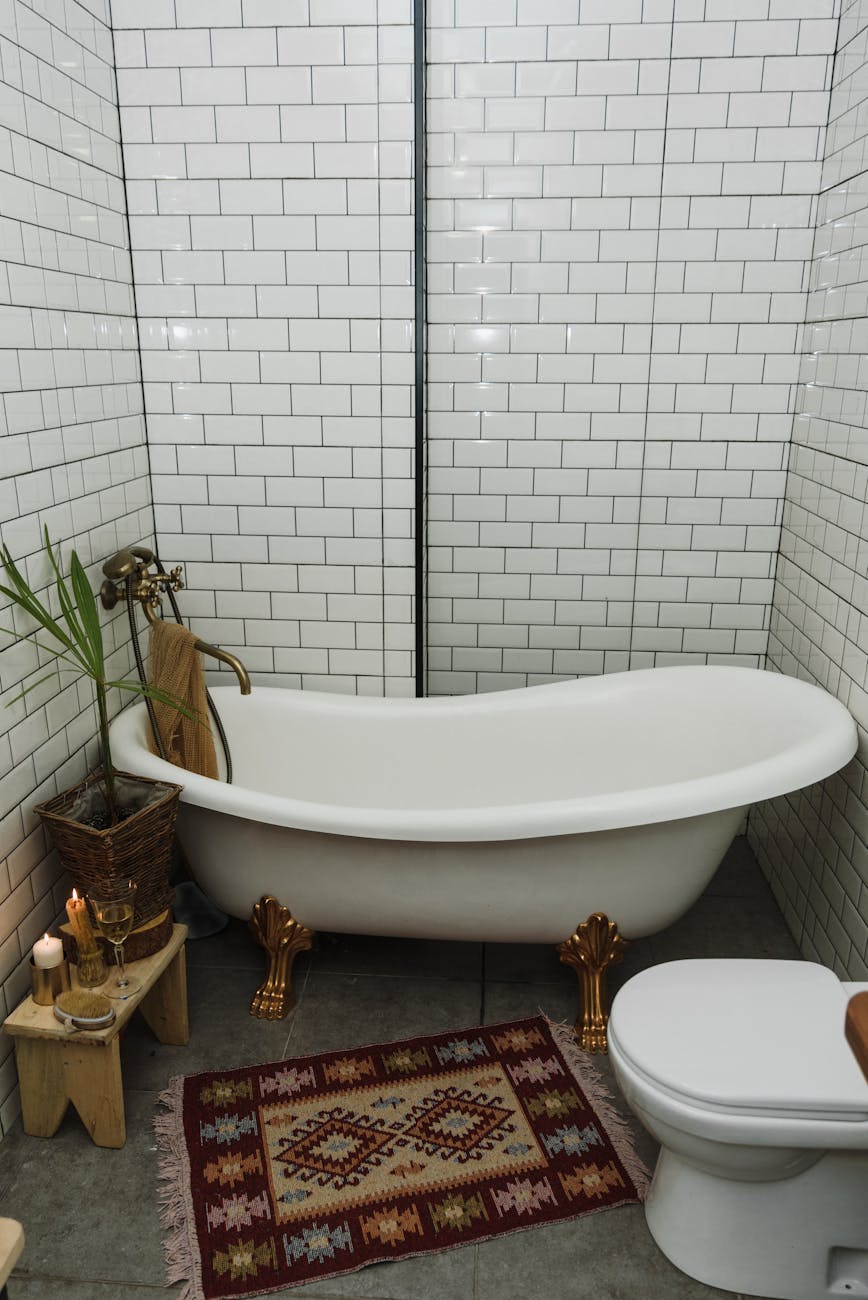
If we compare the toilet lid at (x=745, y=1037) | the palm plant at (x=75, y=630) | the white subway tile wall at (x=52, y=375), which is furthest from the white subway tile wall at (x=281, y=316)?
the toilet lid at (x=745, y=1037)

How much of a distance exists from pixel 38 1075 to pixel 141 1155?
273mm

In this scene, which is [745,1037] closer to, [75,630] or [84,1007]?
[84,1007]

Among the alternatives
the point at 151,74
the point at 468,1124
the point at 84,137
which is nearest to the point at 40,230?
the point at 84,137

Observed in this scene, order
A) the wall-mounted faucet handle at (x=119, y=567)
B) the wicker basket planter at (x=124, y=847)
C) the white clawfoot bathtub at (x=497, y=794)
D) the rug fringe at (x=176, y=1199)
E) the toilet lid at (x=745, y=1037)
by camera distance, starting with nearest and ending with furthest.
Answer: the toilet lid at (x=745, y=1037), the rug fringe at (x=176, y=1199), the wicker basket planter at (x=124, y=847), the white clawfoot bathtub at (x=497, y=794), the wall-mounted faucet handle at (x=119, y=567)

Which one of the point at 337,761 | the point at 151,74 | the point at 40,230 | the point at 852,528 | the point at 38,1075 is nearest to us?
the point at 38,1075

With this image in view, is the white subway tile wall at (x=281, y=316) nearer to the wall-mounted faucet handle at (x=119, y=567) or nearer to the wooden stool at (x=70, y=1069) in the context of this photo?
the wall-mounted faucet handle at (x=119, y=567)

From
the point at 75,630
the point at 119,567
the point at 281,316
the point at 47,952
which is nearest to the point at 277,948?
the point at 47,952

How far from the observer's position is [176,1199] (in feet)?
6.34

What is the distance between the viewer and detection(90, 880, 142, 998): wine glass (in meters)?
2.05

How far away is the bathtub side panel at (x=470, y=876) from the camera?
2256 mm

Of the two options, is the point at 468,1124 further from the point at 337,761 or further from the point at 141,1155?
the point at 337,761

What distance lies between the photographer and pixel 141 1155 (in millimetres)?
2055

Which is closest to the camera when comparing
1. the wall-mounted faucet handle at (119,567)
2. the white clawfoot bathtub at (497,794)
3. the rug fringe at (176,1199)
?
the rug fringe at (176,1199)

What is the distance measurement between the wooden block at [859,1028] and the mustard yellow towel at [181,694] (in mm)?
1730
